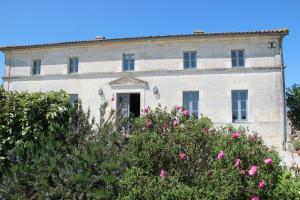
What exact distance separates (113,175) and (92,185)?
338 mm

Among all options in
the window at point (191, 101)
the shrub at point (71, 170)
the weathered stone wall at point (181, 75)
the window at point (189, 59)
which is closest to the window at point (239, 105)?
the weathered stone wall at point (181, 75)

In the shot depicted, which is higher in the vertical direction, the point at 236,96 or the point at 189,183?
the point at 236,96

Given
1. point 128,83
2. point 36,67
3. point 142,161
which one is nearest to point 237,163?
point 142,161

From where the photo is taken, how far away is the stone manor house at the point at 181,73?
1752 centimetres

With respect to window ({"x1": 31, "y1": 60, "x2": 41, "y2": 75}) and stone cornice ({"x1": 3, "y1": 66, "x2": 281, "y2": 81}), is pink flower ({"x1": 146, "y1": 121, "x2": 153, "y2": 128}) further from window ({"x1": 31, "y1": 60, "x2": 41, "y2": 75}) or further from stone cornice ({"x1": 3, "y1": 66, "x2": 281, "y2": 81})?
window ({"x1": 31, "y1": 60, "x2": 41, "y2": 75})

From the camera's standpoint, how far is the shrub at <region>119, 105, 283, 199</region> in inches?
165

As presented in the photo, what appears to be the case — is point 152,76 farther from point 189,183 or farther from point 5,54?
point 189,183

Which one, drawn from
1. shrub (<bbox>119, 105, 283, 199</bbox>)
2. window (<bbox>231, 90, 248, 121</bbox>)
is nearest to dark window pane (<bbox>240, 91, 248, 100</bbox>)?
window (<bbox>231, 90, 248, 121</bbox>)

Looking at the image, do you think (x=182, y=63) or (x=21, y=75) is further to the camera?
(x=21, y=75)

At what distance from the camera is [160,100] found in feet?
60.7

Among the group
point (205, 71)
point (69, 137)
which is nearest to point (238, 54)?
point (205, 71)

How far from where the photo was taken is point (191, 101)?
18.3 metres

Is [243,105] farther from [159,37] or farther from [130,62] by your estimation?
[130,62]

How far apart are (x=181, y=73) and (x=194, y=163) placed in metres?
13.9
